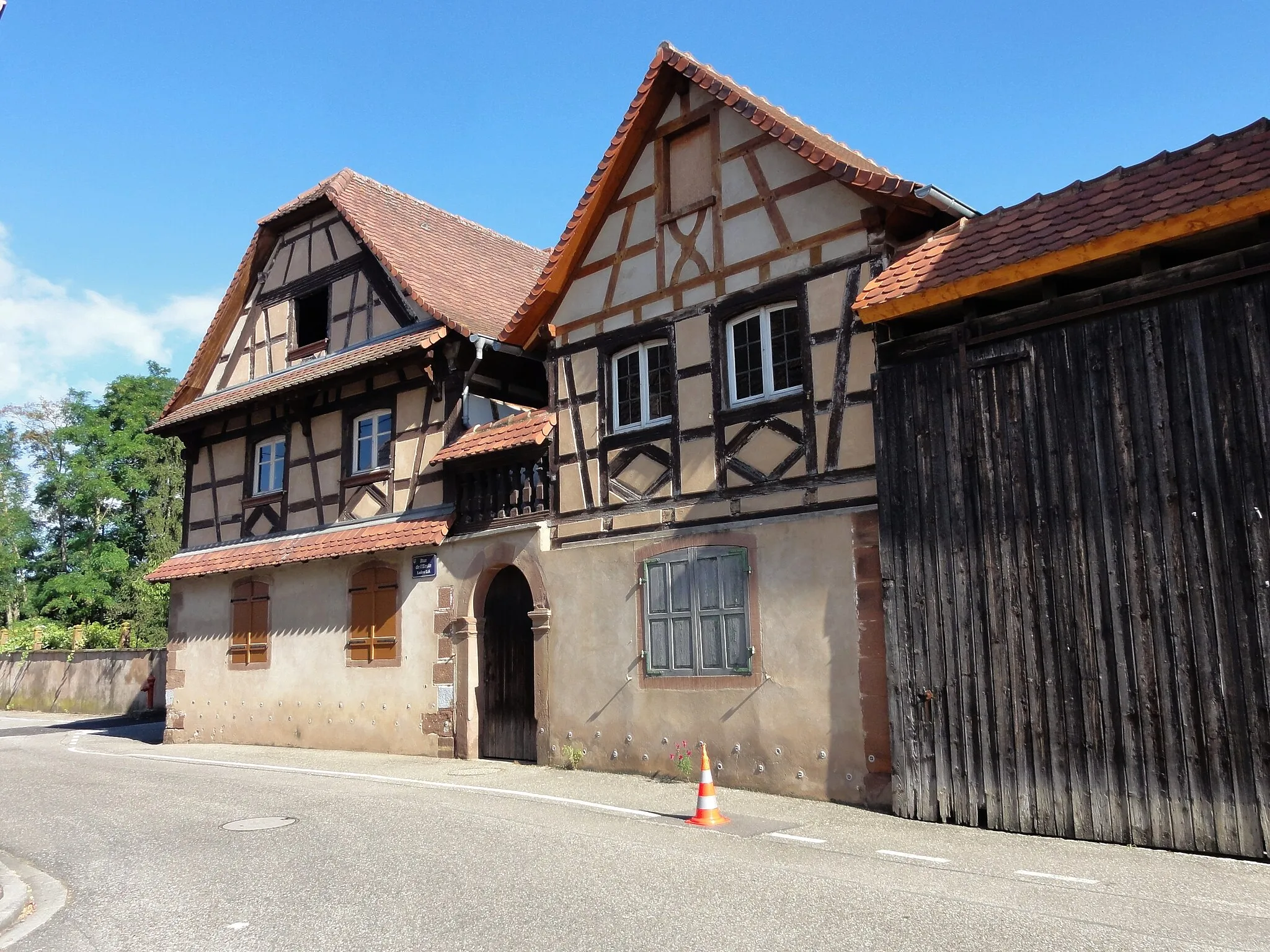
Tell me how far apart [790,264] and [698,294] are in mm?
1256

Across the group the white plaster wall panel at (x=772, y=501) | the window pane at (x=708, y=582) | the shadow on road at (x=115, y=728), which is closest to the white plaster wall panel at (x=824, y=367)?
the white plaster wall panel at (x=772, y=501)

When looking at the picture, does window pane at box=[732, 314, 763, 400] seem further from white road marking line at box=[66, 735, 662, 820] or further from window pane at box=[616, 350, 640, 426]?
white road marking line at box=[66, 735, 662, 820]

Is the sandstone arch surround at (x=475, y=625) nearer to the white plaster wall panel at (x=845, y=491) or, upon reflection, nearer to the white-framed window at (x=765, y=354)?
the white-framed window at (x=765, y=354)

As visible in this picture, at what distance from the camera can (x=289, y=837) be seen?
27.1 ft

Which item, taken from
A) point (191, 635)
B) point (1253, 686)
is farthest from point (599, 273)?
point (191, 635)

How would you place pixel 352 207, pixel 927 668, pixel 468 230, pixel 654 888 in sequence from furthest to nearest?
pixel 468 230, pixel 352 207, pixel 927 668, pixel 654 888

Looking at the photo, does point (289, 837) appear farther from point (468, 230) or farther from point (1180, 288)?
point (468, 230)

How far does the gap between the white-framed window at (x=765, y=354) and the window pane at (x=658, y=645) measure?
2.70 meters

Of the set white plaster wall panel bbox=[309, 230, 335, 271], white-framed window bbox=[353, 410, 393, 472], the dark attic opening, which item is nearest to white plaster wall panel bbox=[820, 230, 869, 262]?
white-framed window bbox=[353, 410, 393, 472]

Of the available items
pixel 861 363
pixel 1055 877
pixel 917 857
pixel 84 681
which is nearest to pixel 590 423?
pixel 861 363

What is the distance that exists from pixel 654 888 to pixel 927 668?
3968mm

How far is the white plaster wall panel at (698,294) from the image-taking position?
11898mm

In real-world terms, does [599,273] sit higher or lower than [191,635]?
higher

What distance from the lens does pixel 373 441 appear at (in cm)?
1653
